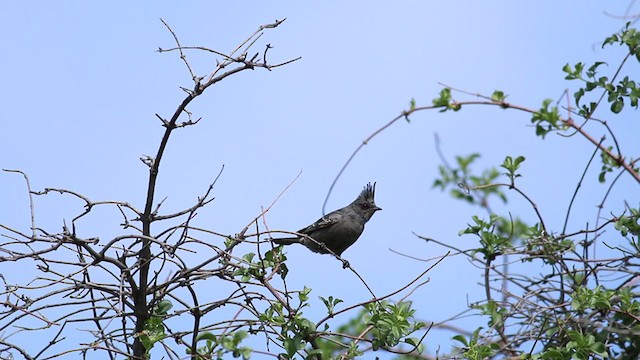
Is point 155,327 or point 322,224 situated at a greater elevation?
point 322,224

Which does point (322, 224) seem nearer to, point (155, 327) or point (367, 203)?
point (367, 203)

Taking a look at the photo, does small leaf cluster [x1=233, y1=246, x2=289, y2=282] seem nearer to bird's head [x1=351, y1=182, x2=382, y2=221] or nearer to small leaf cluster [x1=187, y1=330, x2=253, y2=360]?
small leaf cluster [x1=187, y1=330, x2=253, y2=360]

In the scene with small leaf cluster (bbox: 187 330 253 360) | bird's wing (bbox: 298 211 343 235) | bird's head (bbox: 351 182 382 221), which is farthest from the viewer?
bird's head (bbox: 351 182 382 221)

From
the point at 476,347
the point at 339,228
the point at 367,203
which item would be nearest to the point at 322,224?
the point at 339,228

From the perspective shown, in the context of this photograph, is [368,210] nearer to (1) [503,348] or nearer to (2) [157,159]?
Answer: (1) [503,348]

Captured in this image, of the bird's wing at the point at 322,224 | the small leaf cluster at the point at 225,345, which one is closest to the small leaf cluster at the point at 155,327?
the small leaf cluster at the point at 225,345

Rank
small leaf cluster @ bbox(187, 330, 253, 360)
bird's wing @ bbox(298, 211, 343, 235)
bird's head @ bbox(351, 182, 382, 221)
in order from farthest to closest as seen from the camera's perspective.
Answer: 1. bird's head @ bbox(351, 182, 382, 221)
2. bird's wing @ bbox(298, 211, 343, 235)
3. small leaf cluster @ bbox(187, 330, 253, 360)

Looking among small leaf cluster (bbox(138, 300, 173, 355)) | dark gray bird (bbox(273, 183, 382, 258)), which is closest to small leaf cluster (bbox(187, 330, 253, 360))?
small leaf cluster (bbox(138, 300, 173, 355))

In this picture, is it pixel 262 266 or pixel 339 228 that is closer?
pixel 262 266

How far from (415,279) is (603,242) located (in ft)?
5.19

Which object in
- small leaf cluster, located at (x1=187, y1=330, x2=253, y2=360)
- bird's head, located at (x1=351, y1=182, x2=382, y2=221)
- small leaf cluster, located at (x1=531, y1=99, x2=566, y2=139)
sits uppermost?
bird's head, located at (x1=351, y1=182, x2=382, y2=221)

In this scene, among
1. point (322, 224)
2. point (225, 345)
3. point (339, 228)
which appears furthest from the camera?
point (339, 228)

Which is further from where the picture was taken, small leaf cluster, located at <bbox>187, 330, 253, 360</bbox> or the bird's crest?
the bird's crest

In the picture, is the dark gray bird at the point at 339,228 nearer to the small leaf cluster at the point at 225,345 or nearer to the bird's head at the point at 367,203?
Answer: the bird's head at the point at 367,203
